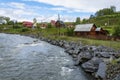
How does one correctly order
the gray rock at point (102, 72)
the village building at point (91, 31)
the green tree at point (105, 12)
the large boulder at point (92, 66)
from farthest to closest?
the green tree at point (105, 12), the village building at point (91, 31), the large boulder at point (92, 66), the gray rock at point (102, 72)

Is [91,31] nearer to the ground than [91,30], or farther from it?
nearer to the ground

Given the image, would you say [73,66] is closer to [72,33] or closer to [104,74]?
[104,74]

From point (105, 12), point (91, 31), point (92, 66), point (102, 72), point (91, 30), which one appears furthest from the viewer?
point (105, 12)

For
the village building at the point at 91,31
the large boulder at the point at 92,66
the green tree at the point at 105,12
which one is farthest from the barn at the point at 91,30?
the green tree at the point at 105,12

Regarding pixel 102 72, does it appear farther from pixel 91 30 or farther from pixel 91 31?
pixel 91 31

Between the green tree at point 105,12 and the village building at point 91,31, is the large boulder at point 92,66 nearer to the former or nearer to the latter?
the village building at point 91,31

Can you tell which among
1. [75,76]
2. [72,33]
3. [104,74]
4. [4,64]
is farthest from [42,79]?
[72,33]

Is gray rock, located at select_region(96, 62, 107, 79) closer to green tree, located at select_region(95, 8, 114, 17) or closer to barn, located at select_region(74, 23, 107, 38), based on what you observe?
barn, located at select_region(74, 23, 107, 38)

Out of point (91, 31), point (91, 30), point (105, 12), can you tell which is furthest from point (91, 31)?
point (105, 12)

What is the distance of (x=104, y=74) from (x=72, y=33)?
58810 millimetres

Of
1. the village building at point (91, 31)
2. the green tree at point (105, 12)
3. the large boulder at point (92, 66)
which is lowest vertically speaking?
the large boulder at point (92, 66)

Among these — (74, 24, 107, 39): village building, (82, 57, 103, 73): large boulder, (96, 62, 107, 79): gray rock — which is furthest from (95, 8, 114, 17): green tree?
(96, 62, 107, 79): gray rock

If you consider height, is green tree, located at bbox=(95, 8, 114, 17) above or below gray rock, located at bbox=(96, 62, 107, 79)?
above

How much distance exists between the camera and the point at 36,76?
75.4 ft
